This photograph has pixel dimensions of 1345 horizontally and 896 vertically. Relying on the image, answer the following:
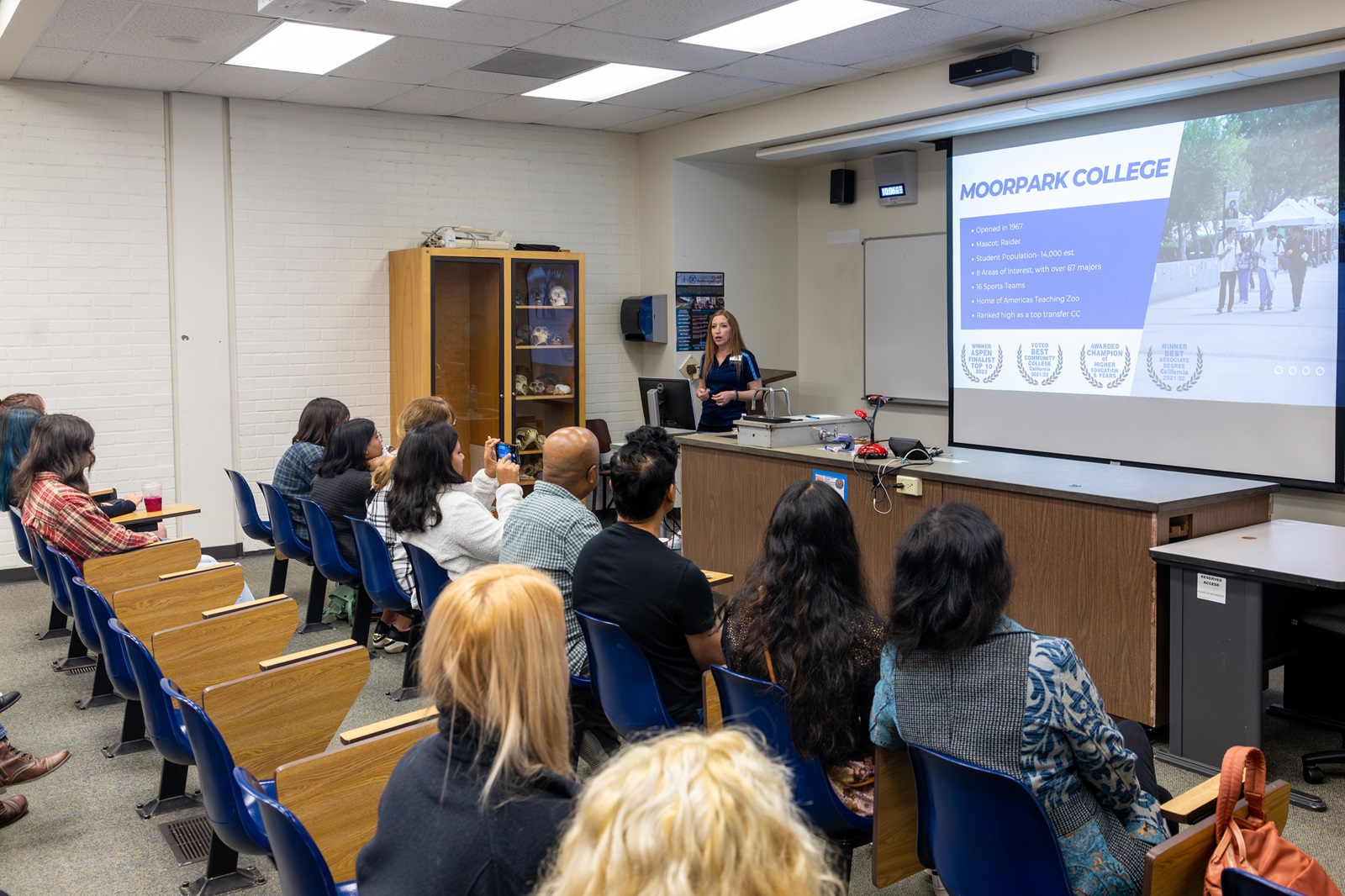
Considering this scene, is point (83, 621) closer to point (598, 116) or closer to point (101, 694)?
point (101, 694)

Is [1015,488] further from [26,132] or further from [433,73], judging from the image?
[26,132]

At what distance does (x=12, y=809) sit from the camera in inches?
125

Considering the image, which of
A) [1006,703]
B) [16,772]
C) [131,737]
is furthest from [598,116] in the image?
[1006,703]

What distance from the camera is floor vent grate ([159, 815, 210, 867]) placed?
2967 mm

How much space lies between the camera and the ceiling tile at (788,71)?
18.8 feet

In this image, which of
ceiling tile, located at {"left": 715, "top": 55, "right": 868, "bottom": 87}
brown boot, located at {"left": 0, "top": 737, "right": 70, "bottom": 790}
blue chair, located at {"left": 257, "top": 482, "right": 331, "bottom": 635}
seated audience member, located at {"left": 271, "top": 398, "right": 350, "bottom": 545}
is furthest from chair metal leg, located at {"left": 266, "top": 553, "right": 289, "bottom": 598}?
ceiling tile, located at {"left": 715, "top": 55, "right": 868, "bottom": 87}

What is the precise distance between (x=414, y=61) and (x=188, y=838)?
4121 millimetres

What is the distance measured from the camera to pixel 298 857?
1705 millimetres

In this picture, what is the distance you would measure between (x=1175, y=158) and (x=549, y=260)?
3.88 meters

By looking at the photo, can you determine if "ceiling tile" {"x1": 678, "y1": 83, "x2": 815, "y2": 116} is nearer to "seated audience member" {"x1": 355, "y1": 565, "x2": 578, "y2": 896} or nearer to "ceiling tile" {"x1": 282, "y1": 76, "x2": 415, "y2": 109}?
"ceiling tile" {"x1": 282, "y1": 76, "x2": 415, "y2": 109}

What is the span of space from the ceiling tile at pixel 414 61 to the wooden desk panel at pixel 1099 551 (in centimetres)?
301

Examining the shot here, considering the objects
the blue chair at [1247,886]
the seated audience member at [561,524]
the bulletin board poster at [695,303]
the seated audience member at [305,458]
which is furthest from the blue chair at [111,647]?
the bulletin board poster at [695,303]

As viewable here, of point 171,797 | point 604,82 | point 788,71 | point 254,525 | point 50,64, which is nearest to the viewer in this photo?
point 171,797

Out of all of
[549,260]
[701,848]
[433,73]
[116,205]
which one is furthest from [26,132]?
[701,848]
